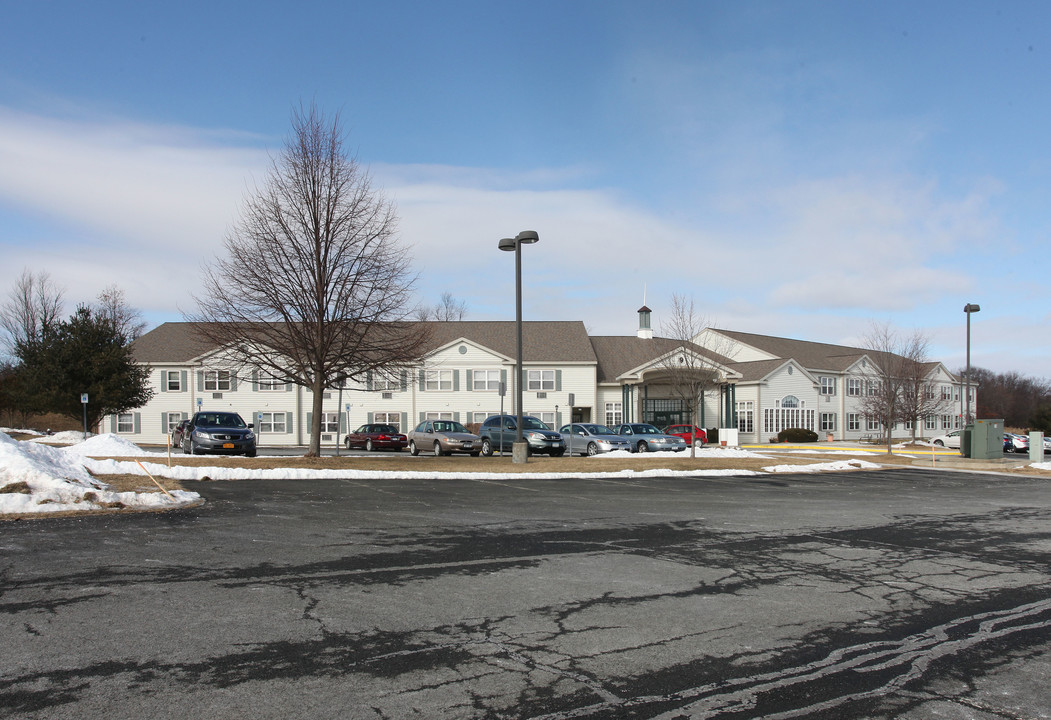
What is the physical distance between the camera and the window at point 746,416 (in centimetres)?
4975

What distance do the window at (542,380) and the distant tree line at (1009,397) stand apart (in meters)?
54.7

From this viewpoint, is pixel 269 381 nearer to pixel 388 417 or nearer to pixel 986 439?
pixel 388 417

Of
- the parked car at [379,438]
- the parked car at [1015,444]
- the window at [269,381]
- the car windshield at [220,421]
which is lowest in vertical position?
the parked car at [1015,444]

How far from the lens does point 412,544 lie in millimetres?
9359

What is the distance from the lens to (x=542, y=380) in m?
49.6

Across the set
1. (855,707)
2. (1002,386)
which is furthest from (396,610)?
(1002,386)

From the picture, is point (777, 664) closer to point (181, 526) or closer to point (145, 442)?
point (181, 526)

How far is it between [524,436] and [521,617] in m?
23.4

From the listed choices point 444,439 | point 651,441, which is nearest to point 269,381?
point 444,439

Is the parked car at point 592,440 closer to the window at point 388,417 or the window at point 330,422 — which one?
the window at point 388,417

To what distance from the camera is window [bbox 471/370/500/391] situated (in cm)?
4906

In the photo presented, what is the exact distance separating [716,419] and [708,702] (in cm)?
4756

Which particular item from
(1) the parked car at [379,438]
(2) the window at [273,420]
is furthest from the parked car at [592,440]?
(2) the window at [273,420]

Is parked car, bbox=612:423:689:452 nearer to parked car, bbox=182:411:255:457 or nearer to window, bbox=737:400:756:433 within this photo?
parked car, bbox=182:411:255:457
